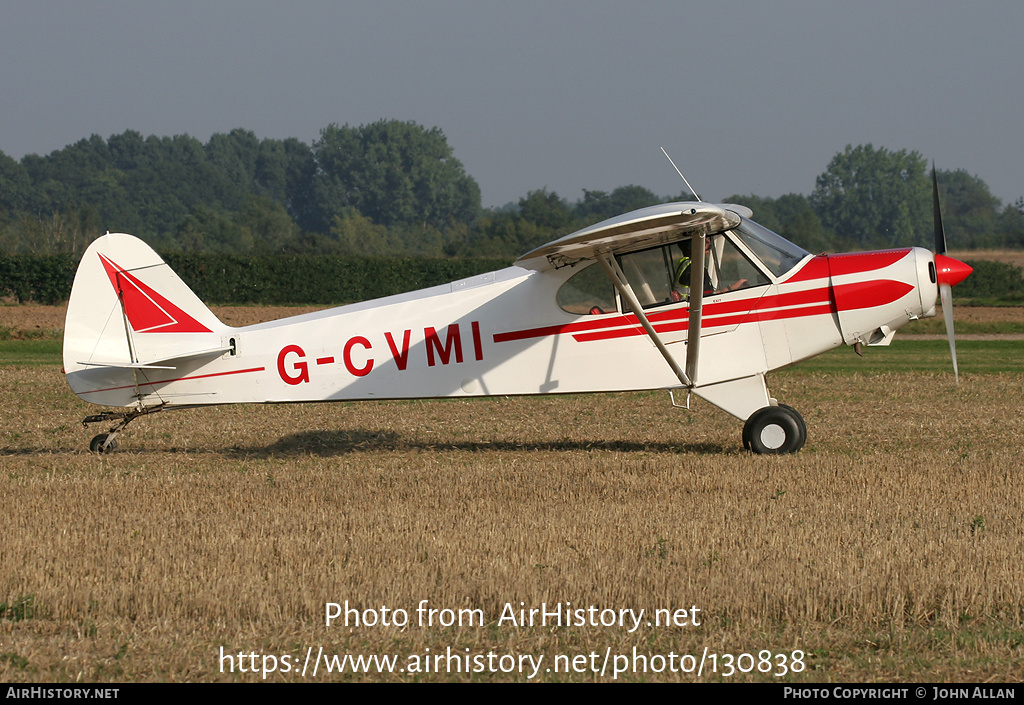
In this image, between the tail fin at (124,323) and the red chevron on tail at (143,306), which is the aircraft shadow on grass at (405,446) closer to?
the tail fin at (124,323)

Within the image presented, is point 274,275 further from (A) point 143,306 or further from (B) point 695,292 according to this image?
(B) point 695,292

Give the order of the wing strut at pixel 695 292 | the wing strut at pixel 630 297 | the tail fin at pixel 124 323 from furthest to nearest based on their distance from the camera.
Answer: the tail fin at pixel 124 323 < the wing strut at pixel 630 297 < the wing strut at pixel 695 292

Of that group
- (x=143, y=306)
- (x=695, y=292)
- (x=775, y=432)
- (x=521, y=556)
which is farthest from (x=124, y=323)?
(x=775, y=432)

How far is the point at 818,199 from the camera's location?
63062mm

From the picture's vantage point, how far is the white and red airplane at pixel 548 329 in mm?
9297

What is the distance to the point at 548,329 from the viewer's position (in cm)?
964

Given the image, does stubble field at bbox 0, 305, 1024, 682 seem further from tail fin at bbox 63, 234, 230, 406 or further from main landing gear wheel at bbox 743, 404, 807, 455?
tail fin at bbox 63, 234, 230, 406

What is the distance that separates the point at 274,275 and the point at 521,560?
1624 inches

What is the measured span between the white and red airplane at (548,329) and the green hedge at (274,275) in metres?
33.1

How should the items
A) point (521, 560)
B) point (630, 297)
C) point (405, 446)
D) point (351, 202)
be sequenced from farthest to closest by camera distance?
point (351, 202), point (405, 446), point (630, 297), point (521, 560)

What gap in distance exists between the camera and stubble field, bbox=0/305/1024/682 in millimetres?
4320

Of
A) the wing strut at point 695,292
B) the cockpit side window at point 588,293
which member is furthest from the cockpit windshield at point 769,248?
the cockpit side window at point 588,293

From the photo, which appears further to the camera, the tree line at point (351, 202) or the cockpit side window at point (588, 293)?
the tree line at point (351, 202)
